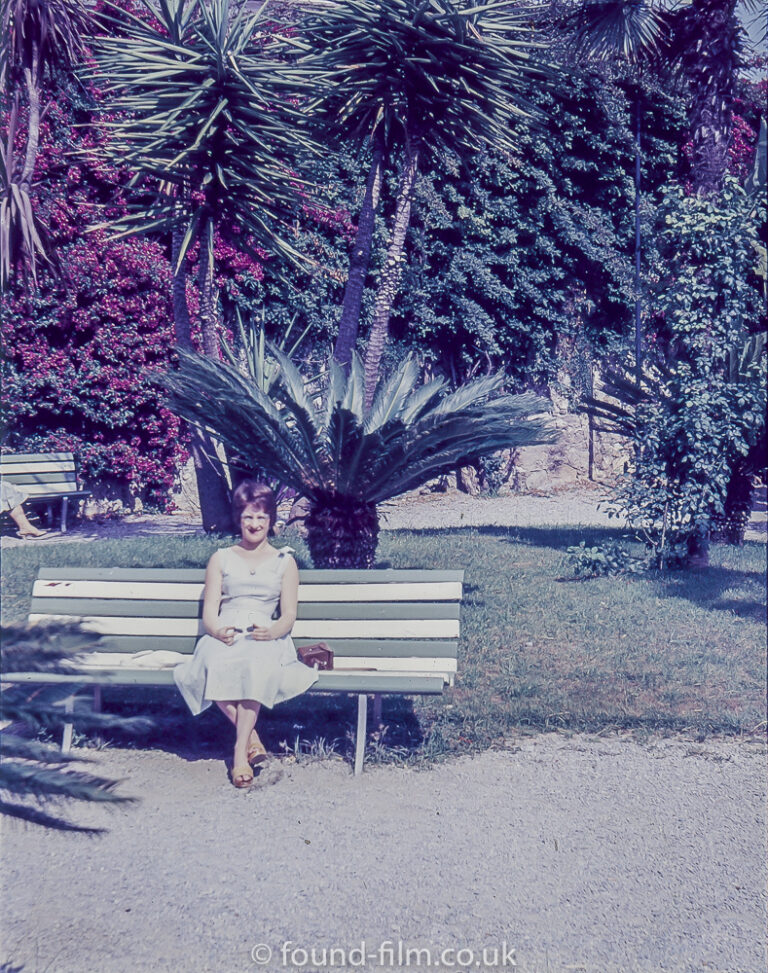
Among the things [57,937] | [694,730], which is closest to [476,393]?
[694,730]

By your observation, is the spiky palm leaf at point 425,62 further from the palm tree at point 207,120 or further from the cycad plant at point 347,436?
the cycad plant at point 347,436

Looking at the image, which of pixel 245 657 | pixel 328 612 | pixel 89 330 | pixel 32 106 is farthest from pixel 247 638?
pixel 89 330

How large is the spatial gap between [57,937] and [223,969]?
0.52 m

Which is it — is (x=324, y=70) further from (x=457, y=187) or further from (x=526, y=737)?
(x=457, y=187)

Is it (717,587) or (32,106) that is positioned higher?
(32,106)

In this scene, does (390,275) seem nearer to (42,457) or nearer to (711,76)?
(711,76)

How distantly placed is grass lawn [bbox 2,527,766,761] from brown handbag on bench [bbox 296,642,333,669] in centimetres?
36

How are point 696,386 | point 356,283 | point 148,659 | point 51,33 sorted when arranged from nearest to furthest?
point 148,659, point 696,386, point 356,283, point 51,33

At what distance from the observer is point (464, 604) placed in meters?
7.51

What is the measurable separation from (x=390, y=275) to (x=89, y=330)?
5778mm

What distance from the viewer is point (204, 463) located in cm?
1013

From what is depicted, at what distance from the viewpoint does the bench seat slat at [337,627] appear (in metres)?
4.80

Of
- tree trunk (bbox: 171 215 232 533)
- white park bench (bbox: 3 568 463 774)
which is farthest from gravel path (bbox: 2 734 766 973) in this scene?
tree trunk (bbox: 171 215 232 533)

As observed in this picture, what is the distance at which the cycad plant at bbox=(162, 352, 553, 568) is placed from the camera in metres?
5.91
